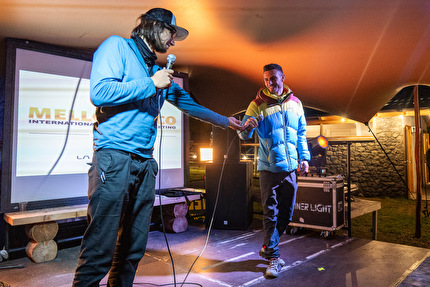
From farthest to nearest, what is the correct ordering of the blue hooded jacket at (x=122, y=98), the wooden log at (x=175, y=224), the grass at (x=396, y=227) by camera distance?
the grass at (x=396, y=227), the wooden log at (x=175, y=224), the blue hooded jacket at (x=122, y=98)

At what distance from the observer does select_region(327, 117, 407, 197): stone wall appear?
10.2 meters

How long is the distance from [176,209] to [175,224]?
0.22 meters

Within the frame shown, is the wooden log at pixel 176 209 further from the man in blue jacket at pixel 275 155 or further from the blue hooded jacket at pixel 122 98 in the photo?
the blue hooded jacket at pixel 122 98

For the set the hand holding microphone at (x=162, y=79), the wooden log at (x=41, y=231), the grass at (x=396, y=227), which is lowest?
the grass at (x=396, y=227)

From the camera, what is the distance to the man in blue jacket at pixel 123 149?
4.08ft

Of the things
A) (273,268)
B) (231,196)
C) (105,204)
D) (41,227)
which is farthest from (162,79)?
(231,196)

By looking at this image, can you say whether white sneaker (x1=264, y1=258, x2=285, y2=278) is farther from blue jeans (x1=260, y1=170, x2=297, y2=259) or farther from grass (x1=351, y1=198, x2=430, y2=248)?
grass (x1=351, y1=198, x2=430, y2=248)

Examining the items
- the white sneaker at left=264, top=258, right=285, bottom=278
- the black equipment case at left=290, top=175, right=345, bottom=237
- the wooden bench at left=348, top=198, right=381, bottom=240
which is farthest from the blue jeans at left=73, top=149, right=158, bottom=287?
the wooden bench at left=348, top=198, right=381, bottom=240

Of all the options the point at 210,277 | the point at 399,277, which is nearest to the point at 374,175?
the point at 399,277

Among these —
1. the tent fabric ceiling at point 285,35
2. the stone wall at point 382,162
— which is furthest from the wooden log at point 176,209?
the stone wall at point 382,162

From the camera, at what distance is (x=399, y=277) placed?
8.59 feet

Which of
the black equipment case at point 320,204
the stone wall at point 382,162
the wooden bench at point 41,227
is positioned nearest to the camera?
the wooden bench at point 41,227

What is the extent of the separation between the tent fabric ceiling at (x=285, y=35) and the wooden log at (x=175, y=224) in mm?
2374

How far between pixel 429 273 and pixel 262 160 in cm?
178
